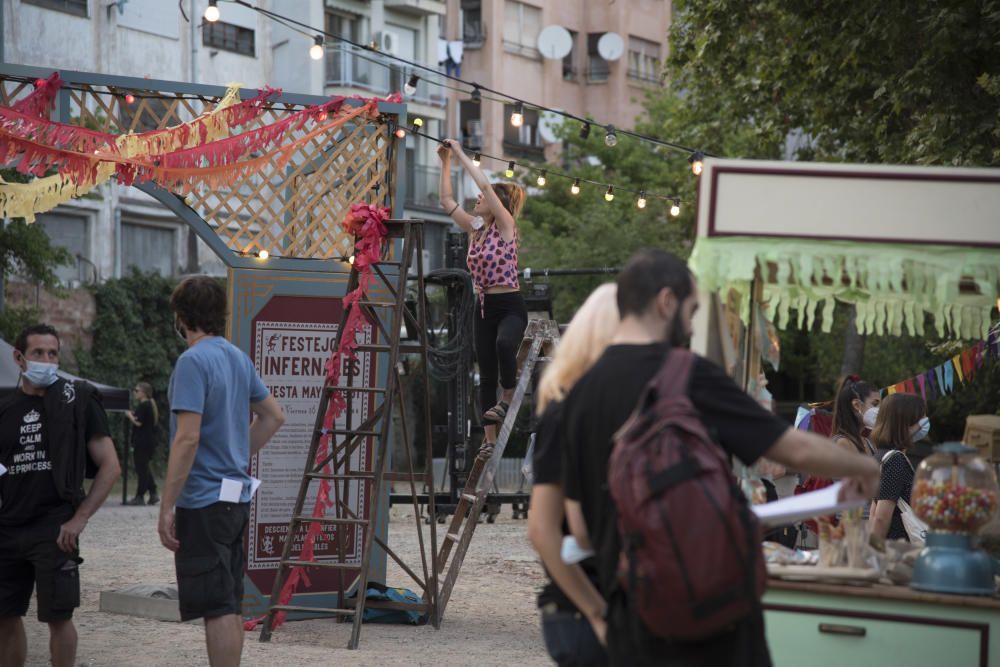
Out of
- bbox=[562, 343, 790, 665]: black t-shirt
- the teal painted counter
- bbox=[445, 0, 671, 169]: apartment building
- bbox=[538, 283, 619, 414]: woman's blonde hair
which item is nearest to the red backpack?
bbox=[562, 343, 790, 665]: black t-shirt

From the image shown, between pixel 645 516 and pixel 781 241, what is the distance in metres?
1.85

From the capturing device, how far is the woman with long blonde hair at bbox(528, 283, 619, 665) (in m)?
3.73

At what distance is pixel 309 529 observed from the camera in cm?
909

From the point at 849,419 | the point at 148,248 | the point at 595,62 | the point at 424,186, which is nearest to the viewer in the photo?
the point at 849,419

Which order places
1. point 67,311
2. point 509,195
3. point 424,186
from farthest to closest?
point 424,186 → point 67,311 → point 509,195

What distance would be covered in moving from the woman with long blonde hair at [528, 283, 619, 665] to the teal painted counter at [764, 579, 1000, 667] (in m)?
1.48

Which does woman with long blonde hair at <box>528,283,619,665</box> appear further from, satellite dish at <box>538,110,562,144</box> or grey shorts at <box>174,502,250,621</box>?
satellite dish at <box>538,110,562,144</box>

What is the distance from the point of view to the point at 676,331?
3.68 m

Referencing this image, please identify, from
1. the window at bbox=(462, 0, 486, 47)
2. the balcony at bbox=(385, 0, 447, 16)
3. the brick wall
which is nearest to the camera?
the brick wall

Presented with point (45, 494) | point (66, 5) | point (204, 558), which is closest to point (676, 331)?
point (204, 558)

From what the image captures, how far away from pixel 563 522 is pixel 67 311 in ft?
81.6

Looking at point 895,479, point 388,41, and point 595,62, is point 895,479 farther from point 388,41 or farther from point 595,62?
point 595,62

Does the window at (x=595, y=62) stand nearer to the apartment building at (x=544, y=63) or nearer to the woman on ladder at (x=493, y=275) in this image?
the apartment building at (x=544, y=63)

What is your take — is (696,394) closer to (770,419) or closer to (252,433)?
(770,419)
